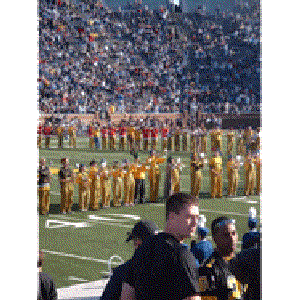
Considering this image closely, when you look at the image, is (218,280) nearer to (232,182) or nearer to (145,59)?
(232,182)

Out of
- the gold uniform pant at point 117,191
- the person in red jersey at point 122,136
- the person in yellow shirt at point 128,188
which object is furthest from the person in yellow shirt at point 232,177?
the person in red jersey at point 122,136

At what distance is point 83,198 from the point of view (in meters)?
12.0

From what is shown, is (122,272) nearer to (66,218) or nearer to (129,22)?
(66,218)

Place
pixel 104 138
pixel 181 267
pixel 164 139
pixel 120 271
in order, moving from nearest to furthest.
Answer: pixel 181 267 → pixel 120 271 → pixel 164 139 → pixel 104 138

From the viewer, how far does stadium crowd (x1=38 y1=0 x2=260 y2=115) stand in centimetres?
3341

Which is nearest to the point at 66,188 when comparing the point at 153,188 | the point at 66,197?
the point at 66,197

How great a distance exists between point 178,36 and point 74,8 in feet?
19.4

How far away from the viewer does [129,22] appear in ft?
120

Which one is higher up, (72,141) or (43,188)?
(72,141)

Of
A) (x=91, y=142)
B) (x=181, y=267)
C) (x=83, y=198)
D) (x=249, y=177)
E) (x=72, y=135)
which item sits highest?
(x=72, y=135)

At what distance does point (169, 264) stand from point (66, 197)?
8.77 meters

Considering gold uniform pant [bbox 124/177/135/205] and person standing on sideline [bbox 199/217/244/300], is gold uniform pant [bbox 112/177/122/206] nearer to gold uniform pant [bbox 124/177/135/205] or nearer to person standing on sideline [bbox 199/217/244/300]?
gold uniform pant [bbox 124/177/135/205]

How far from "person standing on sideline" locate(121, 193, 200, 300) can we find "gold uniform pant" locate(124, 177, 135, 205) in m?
9.30
